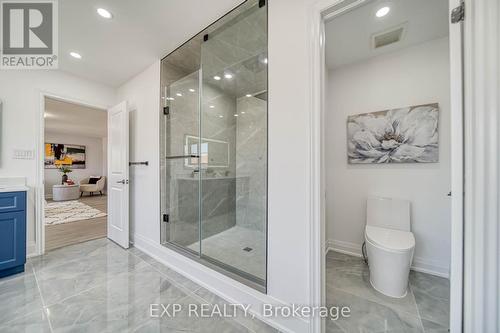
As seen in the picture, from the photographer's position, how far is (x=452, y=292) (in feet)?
2.63

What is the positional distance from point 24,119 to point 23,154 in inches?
17.3

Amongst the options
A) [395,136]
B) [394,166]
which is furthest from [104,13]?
[394,166]

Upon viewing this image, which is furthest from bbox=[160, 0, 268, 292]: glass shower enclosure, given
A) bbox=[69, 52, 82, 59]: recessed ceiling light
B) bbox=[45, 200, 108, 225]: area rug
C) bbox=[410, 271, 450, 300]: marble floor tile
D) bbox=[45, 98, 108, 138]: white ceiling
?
bbox=[45, 200, 108, 225]: area rug

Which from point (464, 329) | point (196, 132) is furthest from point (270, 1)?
point (464, 329)

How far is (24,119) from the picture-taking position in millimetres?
2311

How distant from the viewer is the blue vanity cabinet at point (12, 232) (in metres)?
1.86

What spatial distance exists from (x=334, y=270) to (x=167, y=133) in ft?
8.46

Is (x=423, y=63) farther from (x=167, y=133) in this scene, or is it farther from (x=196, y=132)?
(x=167, y=133)

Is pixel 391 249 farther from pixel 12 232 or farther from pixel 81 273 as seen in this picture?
pixel 12 232

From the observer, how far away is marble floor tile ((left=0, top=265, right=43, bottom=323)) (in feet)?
4.63

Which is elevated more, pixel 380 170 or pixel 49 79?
pixel 49 79

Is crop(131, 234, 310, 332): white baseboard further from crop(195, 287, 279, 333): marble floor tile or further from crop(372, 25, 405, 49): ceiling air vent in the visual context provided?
crop(372, 25, 405, 49): ceiling air vent

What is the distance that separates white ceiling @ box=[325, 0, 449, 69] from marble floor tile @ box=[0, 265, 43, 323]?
3277 millimetres
